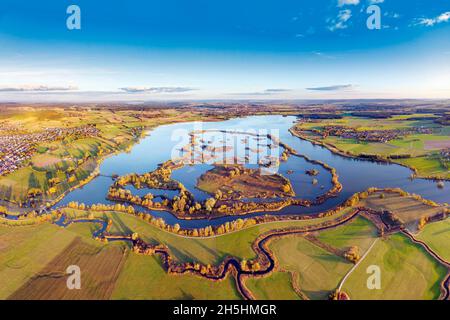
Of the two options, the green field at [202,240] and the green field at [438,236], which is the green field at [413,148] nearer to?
the green field at [438,236]

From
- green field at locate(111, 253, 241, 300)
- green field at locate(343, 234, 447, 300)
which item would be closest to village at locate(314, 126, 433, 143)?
green field at locate(343, 234, 447, 300)

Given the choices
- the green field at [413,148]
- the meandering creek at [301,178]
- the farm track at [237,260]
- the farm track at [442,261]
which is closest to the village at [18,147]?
the meandering creek at [301,178]

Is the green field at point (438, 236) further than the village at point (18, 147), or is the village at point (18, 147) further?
the village at point (18, 147)

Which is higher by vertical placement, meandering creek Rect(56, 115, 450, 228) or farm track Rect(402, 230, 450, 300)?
meandering creek Rect(56, 115, 450, 228)

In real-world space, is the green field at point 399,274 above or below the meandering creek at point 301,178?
below

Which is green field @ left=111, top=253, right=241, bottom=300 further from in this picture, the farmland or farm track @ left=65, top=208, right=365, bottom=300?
farm track @ left=65, top=208, right=365, bottom=300

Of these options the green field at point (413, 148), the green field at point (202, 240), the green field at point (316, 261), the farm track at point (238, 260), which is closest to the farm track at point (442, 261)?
the farm track at point (238, 260)

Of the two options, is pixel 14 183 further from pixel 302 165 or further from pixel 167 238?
pixel 302 165

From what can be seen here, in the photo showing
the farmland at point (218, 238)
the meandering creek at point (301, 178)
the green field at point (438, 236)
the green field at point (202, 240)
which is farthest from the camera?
the meandering creek at point (301, 178)

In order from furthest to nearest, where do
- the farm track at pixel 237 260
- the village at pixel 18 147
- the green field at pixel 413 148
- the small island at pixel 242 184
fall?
1. the village at pixel 18 147
2. the green field at pixel 413 148
3. the small island at pixel 242 184
4. the farm track at pixel 237 260

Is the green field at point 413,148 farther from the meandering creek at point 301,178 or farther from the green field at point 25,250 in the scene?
the green field at point 25,250

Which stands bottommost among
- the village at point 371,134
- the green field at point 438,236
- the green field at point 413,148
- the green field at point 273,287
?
the green field at point 273,287

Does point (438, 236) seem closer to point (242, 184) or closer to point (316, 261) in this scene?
point (316, 261)
